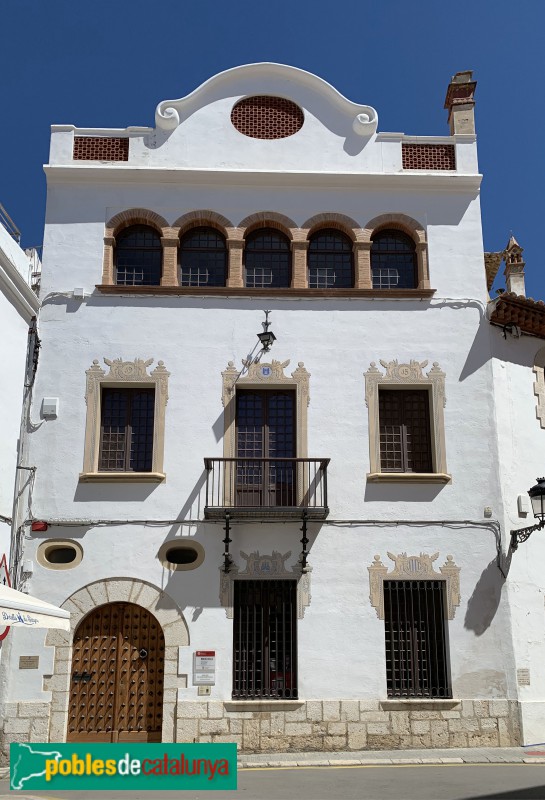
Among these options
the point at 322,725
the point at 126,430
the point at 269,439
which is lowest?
the point at 322,725

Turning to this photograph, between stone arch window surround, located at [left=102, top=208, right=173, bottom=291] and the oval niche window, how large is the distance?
4.55 meters

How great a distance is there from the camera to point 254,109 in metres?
16.3

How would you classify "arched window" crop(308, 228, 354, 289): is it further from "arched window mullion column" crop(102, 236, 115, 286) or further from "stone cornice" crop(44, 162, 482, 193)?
"arched window mullion column" crop(102, 236, 115, 286)

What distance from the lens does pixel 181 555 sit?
14.2m

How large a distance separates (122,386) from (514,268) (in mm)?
9425

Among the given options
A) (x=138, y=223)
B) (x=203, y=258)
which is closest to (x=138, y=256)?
(x=138, y=223)

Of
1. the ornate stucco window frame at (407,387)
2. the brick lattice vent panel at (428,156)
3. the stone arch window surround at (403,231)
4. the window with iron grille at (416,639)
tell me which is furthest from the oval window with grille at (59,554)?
the brick lattice vent panel at (428,156)

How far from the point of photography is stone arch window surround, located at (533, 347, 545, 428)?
1538 cm

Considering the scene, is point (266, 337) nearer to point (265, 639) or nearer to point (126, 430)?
point (126, 430)

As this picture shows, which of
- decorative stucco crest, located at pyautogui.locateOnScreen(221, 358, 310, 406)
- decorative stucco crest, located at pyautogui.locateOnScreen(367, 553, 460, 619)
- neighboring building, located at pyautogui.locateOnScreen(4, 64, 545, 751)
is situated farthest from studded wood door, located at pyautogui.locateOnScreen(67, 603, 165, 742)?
decorative stucco crest, located at pyautogui.locateOnScreen(221, 358, 310, 406)

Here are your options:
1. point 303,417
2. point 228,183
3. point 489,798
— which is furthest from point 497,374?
point 489,798

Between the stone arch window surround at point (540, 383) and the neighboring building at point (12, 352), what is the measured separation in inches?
345

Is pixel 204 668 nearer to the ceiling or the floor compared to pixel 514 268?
nearer to the floor

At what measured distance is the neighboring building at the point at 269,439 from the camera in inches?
A: 539
